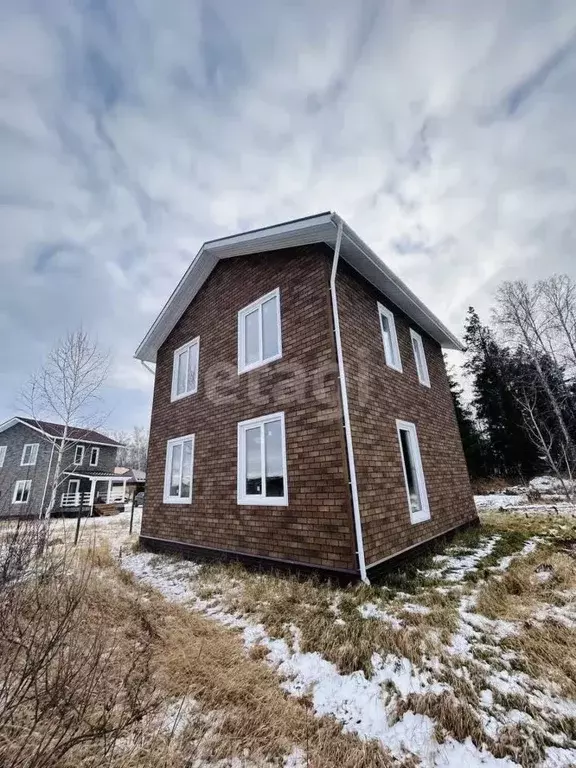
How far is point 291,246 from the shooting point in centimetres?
707

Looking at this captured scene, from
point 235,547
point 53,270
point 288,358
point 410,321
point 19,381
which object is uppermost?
point 53,270

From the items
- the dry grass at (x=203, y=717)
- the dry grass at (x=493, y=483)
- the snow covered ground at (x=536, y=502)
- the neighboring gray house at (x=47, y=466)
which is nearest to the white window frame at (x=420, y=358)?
the snow covered ground at (x=536, y=502)

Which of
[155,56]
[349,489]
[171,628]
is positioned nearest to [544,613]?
[349,489]

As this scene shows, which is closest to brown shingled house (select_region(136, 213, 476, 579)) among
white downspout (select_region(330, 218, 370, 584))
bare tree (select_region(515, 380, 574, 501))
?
white downspout (select_region(330, 218, 370, 584))

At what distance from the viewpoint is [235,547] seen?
655cm

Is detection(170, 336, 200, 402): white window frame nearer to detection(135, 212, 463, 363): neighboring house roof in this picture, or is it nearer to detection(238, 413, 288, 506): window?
detection(135, 212, 463, 363): neighboring house roof

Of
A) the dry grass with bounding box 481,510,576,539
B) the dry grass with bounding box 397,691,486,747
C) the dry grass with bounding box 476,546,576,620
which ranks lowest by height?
the dry grass with bounding box 397,691,486,747

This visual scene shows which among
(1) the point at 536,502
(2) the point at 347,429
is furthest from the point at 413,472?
(1) the point at 536,502

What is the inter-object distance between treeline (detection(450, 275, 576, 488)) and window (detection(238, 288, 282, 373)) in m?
12.5

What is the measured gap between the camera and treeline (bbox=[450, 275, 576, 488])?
55.4 feet

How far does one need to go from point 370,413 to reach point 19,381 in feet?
57.7

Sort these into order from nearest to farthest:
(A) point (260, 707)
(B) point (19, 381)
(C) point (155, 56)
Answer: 1. (A) point (260, 707)
2. (C) point (155, 56)
3. (B) point (19, 381)

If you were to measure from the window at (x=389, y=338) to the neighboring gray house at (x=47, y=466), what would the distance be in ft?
72.4

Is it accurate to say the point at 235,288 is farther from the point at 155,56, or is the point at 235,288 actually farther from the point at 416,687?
the point at 416,687
